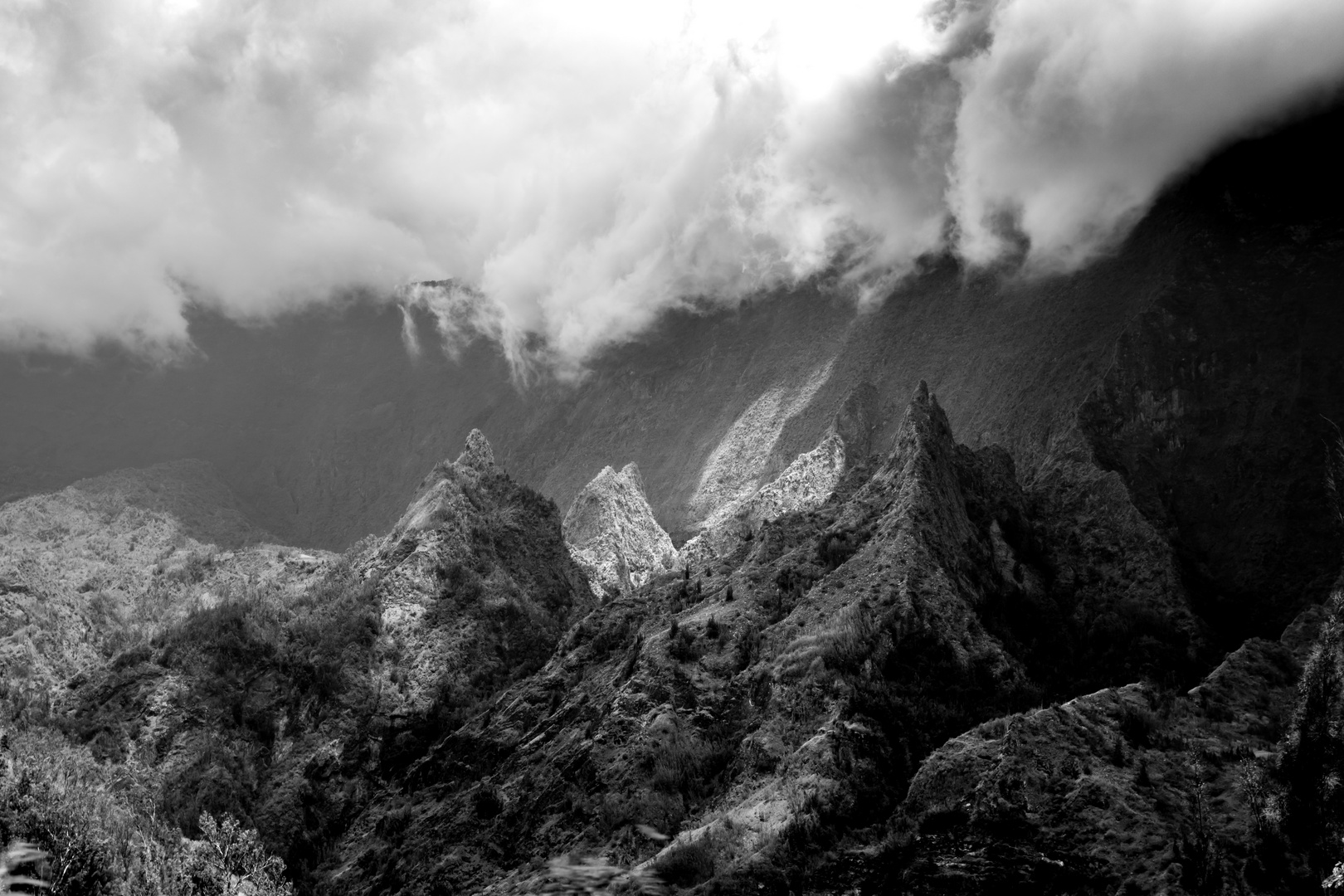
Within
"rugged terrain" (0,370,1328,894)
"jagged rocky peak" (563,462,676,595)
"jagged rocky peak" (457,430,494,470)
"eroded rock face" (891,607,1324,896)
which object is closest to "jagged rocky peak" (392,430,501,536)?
"jagged rocky peak" (457,430,494,470)

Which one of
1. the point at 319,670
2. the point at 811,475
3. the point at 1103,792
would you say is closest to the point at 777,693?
the point at 1103,792

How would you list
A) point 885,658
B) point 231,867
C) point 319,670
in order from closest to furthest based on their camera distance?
point 231,867 < point 885,658 < point 319,670

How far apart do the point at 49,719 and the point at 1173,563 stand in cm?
12933

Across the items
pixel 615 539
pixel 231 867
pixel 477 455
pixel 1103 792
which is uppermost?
pixel 477 455

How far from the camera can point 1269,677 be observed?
76.5 meters

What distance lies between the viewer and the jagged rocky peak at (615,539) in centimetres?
18238

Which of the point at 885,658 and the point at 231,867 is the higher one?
the point at 231,867

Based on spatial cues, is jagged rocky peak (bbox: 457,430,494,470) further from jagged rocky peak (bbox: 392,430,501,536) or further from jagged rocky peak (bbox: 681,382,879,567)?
jagged rocky peak (bbox: 681,382,879,567)

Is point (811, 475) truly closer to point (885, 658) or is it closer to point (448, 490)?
point (448, 490)

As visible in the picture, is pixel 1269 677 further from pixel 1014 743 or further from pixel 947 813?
pixel 947 813

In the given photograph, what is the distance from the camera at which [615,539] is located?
613 ft

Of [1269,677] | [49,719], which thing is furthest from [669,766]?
[49,719]

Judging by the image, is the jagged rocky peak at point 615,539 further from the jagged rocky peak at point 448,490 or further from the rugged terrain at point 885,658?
the jagged rocky peak at point 448,490

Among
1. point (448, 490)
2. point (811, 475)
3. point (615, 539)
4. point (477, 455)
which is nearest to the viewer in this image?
point (811, 475)
